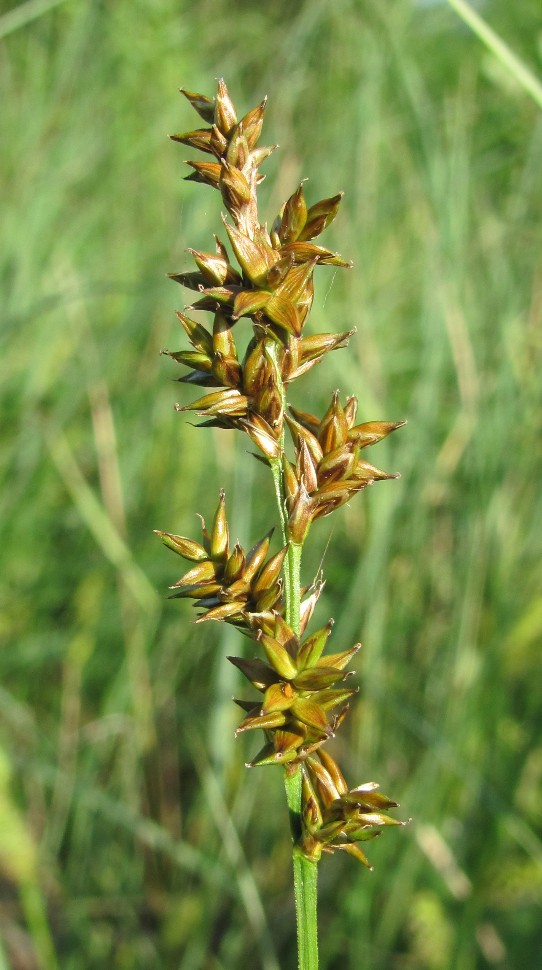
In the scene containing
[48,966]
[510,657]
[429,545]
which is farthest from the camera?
[429,545]

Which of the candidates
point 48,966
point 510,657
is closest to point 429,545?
point 510,657

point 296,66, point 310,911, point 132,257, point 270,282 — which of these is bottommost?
point 310,911

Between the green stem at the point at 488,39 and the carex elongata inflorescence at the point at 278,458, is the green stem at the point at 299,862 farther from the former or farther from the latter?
the green stem at the point at 488,39

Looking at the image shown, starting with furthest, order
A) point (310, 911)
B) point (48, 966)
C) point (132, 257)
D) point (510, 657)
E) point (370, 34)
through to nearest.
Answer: point (132, 257) < point (370, 34) < point (510, 657) < point (48, 966) < point (310, 911)

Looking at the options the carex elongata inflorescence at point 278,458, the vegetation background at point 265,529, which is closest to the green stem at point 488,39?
the carex elongata inflorescence at point 278,458

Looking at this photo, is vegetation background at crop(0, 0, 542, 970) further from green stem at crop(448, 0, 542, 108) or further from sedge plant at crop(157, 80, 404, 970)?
sedge plant at crop(157, 80, 404, 970)

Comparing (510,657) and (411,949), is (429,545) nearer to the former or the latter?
(510,657)
